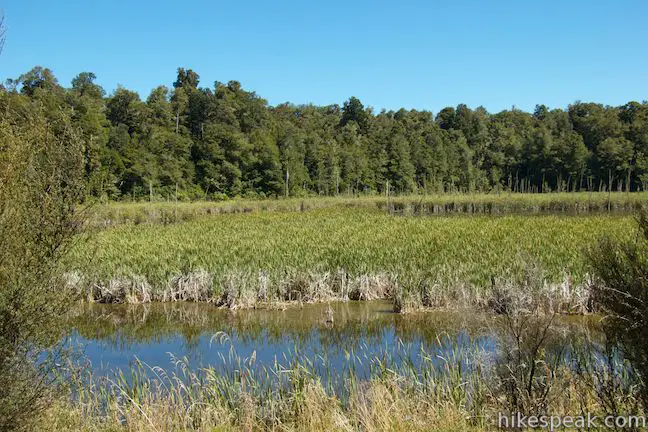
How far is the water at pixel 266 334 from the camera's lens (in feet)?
28.3

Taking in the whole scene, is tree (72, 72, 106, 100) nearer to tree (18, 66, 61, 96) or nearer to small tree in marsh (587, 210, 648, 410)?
tree (18, 66, 61, 96)

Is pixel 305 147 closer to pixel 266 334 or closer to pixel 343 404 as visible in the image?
pixel 266 334

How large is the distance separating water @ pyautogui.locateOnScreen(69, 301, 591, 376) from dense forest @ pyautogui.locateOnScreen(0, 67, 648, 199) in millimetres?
31680

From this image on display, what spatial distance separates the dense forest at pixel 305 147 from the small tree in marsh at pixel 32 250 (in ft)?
124

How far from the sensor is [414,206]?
4359 centimetres

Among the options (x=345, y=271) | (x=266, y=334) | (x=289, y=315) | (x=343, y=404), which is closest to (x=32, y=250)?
(x=343, y=404)

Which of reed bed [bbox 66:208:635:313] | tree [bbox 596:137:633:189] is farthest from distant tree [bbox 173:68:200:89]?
reed bed [bbox 66:208:635:313]

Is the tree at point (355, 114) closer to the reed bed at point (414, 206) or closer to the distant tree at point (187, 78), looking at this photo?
the distant tree at point (187, 78)

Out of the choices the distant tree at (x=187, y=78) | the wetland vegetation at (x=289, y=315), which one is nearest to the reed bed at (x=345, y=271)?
→ the wetland vegetation at (x=289, y=315)

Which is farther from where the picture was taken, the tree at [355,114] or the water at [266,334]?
the tree at [355,114]

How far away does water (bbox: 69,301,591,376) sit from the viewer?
28.3 feet

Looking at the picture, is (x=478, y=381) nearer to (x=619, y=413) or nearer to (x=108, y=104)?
(x=619, y=413)

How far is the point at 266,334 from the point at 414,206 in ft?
113

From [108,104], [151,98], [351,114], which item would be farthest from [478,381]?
[351,114]
